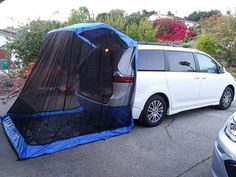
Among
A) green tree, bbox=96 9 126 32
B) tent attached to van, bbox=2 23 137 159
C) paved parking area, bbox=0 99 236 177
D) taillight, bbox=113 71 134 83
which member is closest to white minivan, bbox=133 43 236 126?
taillight, bbox=113 71 134 83

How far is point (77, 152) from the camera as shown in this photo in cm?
452

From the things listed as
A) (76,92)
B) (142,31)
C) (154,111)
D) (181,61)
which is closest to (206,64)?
(181,61)

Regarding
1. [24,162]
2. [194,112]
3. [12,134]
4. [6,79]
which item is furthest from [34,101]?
[6,79]

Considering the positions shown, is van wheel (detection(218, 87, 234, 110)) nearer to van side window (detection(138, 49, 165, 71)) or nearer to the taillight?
van side window (detection(138, 49, 165, 71))

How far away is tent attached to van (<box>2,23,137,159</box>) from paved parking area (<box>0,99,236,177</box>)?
0.22 meters

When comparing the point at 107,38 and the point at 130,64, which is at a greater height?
the point at 107,38

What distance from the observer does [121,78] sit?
5.26 m

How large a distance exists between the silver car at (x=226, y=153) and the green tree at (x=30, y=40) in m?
8.19

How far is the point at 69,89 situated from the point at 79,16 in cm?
665

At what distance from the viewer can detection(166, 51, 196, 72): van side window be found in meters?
6.12

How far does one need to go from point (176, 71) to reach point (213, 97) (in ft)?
5.15

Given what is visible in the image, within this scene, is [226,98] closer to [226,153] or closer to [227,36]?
[226,153]

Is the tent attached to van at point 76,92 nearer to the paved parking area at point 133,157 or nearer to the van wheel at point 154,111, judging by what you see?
the paved parking area at point 133,157

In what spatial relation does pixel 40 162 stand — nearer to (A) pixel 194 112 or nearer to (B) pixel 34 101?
(B) pixel 34 101
